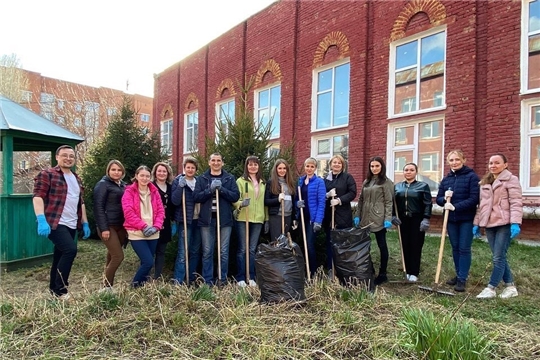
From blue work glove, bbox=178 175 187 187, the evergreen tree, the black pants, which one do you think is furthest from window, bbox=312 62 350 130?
blue work glove, bbox=178 175 187 187

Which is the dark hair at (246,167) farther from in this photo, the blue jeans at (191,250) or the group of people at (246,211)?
the blue jeans at (191,250)

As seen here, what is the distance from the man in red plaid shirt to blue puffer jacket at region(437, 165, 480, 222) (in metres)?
5.02

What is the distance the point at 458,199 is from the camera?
5395 millimetres

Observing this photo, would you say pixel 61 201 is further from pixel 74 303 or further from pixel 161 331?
pixel 161 331

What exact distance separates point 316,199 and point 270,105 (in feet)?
33.2

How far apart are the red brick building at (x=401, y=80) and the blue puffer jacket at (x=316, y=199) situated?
5.14 m

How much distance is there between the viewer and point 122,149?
10.4m

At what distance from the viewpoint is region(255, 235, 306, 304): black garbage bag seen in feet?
13.9

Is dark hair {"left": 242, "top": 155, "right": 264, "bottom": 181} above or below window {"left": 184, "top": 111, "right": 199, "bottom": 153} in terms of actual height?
below

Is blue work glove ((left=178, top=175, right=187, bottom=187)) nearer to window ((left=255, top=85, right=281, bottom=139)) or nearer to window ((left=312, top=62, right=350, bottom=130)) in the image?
window ((left=312, top=62, right=350, bottom=130))

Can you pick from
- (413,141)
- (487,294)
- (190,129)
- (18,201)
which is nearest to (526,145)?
(413,141)

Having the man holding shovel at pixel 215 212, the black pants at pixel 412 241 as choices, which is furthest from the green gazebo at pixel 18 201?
the black pants at pixel 412 241

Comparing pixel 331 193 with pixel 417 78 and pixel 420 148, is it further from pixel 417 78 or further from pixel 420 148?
pixel 417 78

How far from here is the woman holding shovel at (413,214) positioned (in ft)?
19.0
